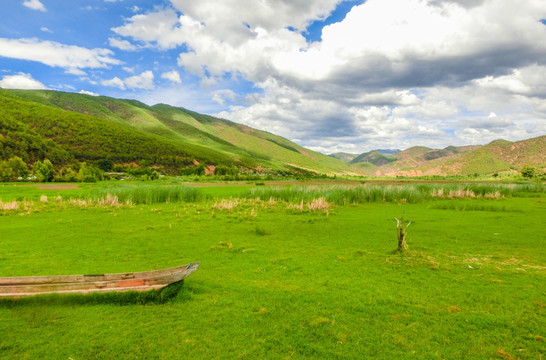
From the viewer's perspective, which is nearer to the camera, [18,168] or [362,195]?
[362,195]

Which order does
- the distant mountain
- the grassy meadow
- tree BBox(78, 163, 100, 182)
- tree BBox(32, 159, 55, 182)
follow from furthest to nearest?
1. the distant mountain
2. tree BBox(78, 163, 100, 182)
3. tree BBox(32, 159, 55, 182)
4. the grassy meadow

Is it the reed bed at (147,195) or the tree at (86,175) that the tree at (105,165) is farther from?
the reed bed at (147,195)

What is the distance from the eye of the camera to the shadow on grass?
6.15 meters

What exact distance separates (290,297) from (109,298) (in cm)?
425

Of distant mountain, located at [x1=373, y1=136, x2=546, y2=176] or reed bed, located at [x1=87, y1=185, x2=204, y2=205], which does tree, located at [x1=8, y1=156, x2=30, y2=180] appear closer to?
reed bed, located at [x1=87, y1=185, x2=204, y2=205]

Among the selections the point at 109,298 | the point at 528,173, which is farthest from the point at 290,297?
the point at 528,173

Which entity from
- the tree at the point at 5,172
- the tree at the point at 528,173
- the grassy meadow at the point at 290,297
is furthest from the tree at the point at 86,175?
the tree at the point at 528,173

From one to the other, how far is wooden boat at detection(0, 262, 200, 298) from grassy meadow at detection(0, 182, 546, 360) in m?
0.20

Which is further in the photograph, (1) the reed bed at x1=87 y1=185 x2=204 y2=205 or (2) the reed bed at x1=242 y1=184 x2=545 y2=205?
(2) the reed bed at x1=242 y1=184 x2=545 y2=205

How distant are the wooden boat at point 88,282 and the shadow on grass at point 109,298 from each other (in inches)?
4.2

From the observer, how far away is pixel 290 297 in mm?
7070

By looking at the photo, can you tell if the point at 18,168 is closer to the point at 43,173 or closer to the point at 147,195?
the point at 43,173

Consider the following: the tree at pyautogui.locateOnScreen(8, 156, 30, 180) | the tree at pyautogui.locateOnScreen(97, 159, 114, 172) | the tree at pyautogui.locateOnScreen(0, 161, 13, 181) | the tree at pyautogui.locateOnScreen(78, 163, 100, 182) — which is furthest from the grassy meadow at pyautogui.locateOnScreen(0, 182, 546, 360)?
the tree at pyautogui.locateOnScreen(97, 159, 114, 172)

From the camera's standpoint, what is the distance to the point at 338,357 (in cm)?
479
